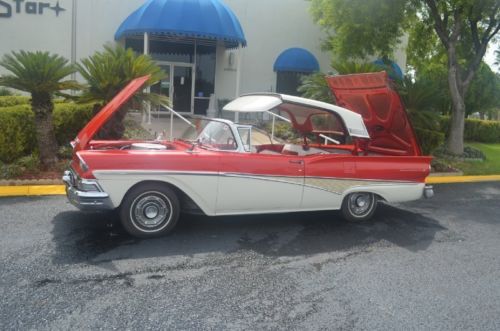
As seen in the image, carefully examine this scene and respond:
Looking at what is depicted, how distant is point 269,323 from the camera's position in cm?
363

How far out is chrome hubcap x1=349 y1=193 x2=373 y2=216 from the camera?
655 centimetres

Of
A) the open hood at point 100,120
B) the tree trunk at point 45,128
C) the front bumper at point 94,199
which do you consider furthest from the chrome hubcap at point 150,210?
the tree trunk at point 45,128

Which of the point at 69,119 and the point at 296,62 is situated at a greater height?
the point at 296,62

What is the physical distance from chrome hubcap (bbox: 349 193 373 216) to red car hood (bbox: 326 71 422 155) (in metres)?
1.01

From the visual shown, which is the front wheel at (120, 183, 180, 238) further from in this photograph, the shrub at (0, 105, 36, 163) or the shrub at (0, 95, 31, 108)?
the shrub at (0, 95, 31, 108)

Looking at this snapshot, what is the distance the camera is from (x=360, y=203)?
6605 mm

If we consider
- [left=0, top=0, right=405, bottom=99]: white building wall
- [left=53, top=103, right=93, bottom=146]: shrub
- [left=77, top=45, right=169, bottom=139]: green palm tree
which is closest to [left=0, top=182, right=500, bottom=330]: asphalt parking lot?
[left=77, top=45, right=169, bottom=139]: green palm tree

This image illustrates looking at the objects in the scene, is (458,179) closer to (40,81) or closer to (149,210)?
(149,210)

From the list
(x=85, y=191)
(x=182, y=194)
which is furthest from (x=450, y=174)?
(x=85, y=191)

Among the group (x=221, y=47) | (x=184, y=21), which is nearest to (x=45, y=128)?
(x=184, y=21)

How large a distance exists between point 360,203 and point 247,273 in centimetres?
260

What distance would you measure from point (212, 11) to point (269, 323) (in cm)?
1409

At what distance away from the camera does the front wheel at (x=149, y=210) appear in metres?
5.27

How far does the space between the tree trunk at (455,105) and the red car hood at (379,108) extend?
24.3ft
